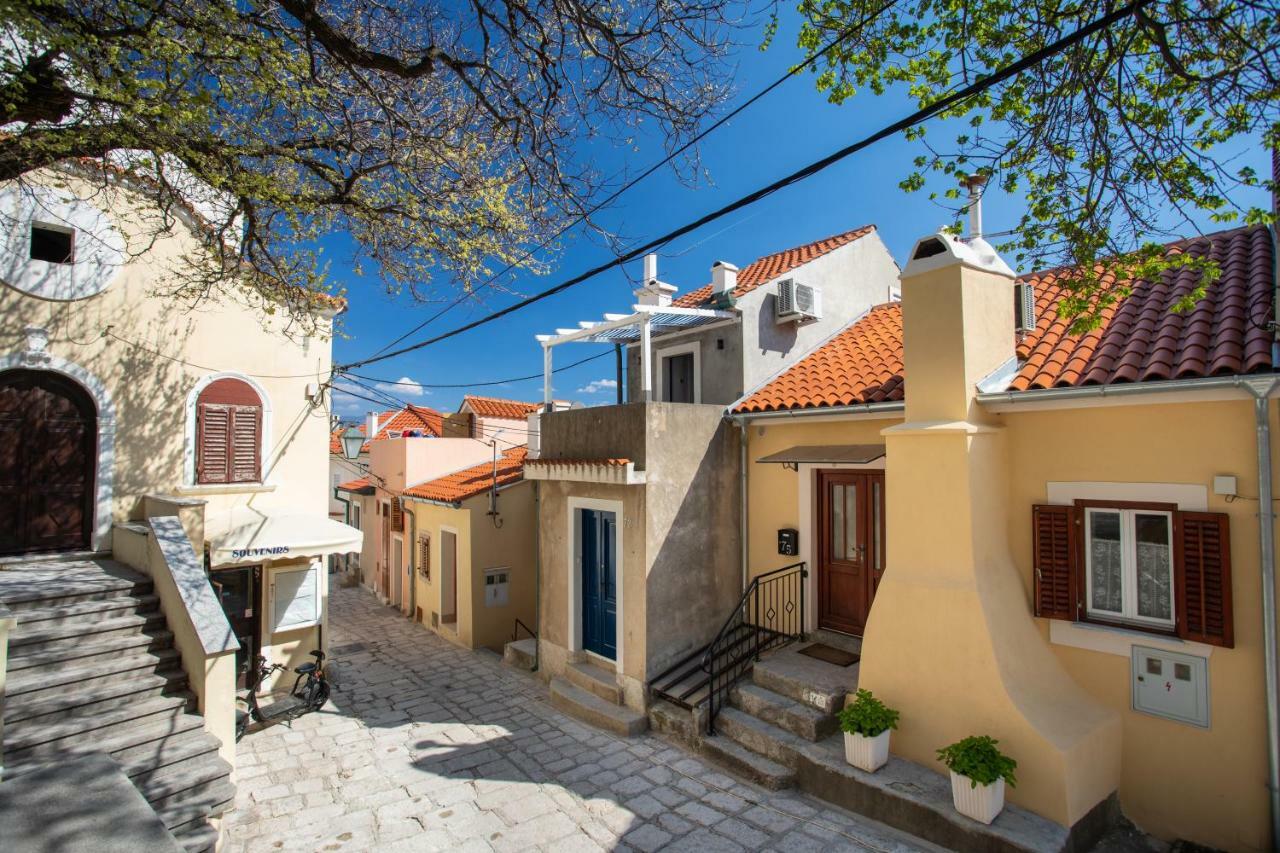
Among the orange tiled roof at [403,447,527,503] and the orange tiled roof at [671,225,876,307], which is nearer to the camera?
the orange tiled roof at [671,225,876,307]

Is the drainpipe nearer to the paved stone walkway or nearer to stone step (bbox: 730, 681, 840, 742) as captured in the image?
stone step (bbox: 730, 681, 840, 742)

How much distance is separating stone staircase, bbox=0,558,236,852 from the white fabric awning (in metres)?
1.40

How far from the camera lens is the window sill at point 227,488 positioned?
420 inches

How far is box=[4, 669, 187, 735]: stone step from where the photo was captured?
6.51 metres

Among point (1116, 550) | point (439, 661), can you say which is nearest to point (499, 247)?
point (1116, 550)

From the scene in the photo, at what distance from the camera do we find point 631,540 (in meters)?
9.83

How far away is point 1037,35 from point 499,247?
21.6 feet

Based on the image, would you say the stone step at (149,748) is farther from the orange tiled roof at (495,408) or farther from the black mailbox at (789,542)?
the orange tiled roof at (495,408)

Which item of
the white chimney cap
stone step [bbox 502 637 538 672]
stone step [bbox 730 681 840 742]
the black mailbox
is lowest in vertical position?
stone step [bbox 502 637 538 672]

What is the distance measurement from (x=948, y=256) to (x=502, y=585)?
1240cm

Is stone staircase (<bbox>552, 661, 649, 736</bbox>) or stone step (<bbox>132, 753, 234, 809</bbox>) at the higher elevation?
stone step (<bbox>132, 753, 234, 809</bbox>)

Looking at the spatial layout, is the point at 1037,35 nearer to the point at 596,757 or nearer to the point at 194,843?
the point at 596,757

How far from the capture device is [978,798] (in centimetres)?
599

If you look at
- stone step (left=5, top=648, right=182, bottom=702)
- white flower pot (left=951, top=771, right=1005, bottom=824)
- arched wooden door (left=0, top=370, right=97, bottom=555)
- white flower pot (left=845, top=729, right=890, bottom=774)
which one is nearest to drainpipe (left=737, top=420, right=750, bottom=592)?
white flower pot (left=845, top=729, right=890, bottom=774)
